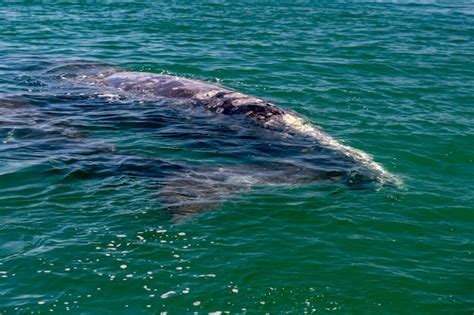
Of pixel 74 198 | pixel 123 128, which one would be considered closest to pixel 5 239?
pixel 74 198

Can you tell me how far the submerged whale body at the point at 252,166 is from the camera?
13.4 metres

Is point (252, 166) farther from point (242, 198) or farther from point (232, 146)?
point (242, 198)

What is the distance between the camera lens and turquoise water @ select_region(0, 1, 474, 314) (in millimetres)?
9930

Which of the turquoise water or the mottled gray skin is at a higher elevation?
the mottled gray skin

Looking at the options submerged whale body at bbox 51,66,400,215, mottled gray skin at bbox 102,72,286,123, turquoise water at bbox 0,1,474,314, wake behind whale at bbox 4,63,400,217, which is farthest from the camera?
mottled gray skin at bbox 102,72,286,123

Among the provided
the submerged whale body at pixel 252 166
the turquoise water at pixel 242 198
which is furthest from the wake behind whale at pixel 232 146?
the turquoise water at pixel 242 198

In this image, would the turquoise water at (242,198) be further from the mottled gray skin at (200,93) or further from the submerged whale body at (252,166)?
the mottled gray skin at (200,93)

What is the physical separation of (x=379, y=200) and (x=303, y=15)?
24.6 metres

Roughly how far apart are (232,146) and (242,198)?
131 inches

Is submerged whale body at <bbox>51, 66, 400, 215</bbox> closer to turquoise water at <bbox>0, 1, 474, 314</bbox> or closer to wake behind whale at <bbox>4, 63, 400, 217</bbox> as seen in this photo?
wake behind whale at <bbox>4, 63, 400, 217</bbox>

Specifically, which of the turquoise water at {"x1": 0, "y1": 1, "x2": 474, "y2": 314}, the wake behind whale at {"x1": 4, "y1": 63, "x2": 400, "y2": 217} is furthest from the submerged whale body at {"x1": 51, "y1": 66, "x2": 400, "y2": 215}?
the turquoise water at {"x1": 0, "y1": 1, "x2": 474, "y2": 314}

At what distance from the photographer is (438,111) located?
19.4m

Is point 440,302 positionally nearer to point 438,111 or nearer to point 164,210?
point 164,210

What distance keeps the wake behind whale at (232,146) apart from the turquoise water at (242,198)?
0.87ft
